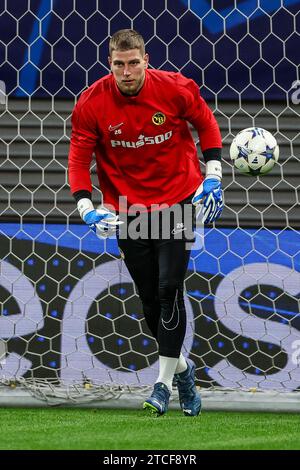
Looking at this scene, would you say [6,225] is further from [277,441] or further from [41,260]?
[277,441]

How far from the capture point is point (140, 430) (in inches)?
141

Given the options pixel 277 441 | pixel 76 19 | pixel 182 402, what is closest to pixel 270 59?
pixel 76 19

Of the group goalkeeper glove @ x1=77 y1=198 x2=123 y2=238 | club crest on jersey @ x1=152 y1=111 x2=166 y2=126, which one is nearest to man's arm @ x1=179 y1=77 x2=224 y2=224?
club crest on jersey @ x1=152 y1=111 x2=166 y2=126

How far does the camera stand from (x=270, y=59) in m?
5.49

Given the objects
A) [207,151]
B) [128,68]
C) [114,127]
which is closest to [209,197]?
[207,151]

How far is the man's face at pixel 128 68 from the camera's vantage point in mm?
3947

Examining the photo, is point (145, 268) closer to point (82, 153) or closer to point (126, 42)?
point (82, 153)

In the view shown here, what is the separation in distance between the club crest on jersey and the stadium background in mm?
1425

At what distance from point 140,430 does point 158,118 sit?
4.58 feet

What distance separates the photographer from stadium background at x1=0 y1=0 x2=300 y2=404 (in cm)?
531

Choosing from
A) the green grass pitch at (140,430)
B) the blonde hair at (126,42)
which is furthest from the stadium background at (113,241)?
the blonde hair at (126,42)

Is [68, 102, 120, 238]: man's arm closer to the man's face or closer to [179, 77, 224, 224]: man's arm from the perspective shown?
the man's face

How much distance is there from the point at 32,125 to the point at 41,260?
2.76 ft
